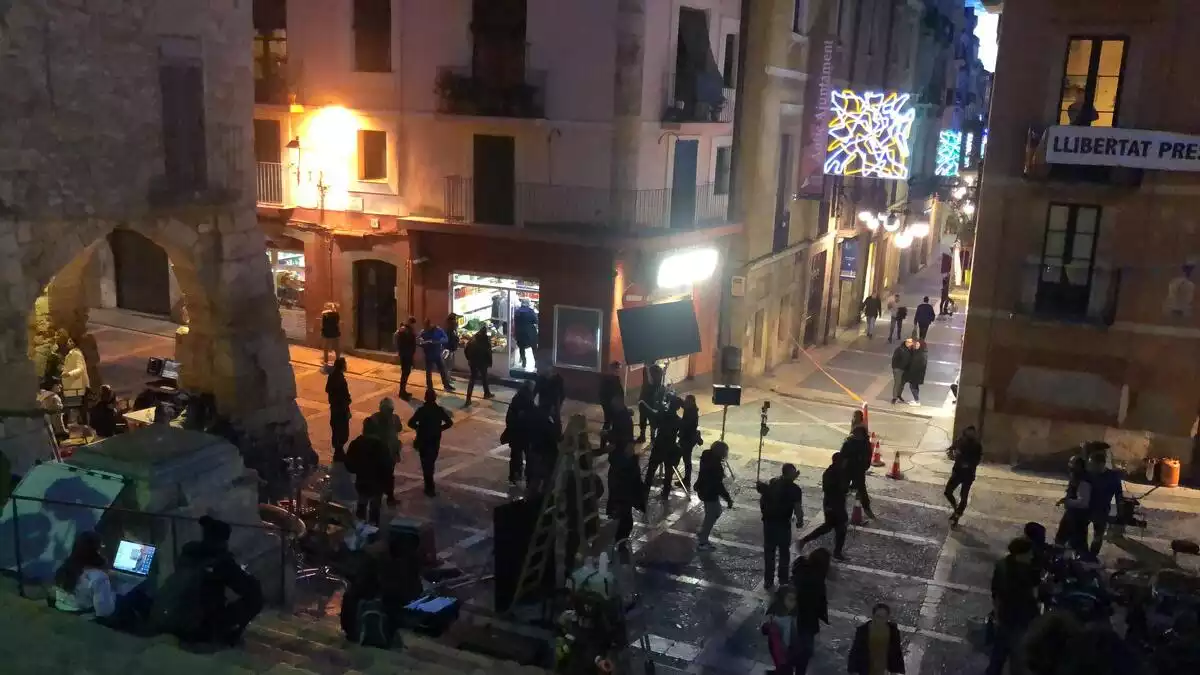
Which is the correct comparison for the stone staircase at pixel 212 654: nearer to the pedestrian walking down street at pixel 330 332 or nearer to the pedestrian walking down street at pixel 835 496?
the pedestrian walking down street at pixel 835 496

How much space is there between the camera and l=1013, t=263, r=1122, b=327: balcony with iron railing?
17781 millimetres

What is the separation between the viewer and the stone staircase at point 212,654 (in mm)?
6773

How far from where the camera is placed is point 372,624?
26.4ft

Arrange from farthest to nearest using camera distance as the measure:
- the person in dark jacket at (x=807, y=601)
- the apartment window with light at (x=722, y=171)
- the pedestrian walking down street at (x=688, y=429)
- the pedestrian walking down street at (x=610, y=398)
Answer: the apartment window with light at (x=722, y=171) < the pedestrian walking down street at (x=610, y=398) < the pedestrian walking down street at (x=688, y=429) < the person in dark jacket at (x=807, y=601)

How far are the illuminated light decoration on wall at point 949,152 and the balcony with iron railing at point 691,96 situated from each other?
17580 mm

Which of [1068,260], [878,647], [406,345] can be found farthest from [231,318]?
[1068,260]

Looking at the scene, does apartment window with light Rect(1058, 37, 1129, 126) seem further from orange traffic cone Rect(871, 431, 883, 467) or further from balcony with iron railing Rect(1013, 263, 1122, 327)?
orange traffic cone Rect(871, 431, 883, 467)

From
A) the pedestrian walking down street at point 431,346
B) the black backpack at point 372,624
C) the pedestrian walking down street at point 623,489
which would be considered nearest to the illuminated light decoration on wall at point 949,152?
the pedestrian walking down street at point 431,346

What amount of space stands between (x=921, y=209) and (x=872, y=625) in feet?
110

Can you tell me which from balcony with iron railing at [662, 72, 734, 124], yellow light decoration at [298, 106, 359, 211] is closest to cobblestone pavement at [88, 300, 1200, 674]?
yellow light decoration at [298, 106, 359, 211]

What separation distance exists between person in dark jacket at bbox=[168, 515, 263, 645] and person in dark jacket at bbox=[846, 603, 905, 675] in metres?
5.16

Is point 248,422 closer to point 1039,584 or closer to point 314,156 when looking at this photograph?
point 314,156

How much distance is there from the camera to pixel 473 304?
23.1m

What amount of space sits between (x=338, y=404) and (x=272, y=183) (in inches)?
435
